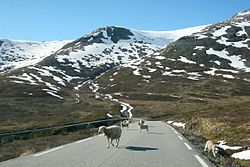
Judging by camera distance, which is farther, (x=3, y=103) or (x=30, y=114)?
(x=3, y=103)

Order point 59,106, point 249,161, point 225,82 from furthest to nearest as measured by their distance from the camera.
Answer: point 225,82 → point 59,106 → point 249,161

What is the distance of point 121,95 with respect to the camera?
173125 mm

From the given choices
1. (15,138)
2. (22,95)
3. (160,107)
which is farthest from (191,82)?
(15,138)

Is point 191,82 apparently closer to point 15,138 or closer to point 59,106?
point 59,106

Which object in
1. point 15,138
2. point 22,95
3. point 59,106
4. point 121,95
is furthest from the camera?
point 121,95

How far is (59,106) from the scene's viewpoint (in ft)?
428

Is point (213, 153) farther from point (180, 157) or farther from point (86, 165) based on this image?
point (86, 165)

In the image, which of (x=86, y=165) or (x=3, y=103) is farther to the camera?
(x=3, y=103)

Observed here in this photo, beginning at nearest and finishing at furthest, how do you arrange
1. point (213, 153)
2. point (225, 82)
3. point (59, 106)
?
point (213, 153), point (59, 106), point (225, 82)

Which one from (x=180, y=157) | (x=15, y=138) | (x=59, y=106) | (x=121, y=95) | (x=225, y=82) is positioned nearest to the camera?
(x=180, y=157)

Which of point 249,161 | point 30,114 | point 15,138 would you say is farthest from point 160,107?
point 249,161

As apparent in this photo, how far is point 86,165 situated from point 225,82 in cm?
17797

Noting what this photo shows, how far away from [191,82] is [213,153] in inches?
6854

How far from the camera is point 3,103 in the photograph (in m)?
135
